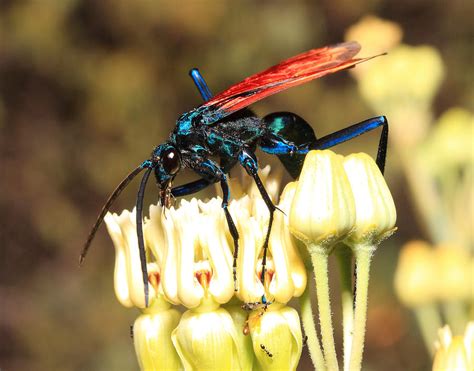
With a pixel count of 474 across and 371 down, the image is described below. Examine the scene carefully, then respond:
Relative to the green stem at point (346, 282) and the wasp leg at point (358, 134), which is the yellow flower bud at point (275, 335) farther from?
the wasp leg at point (358, 134)

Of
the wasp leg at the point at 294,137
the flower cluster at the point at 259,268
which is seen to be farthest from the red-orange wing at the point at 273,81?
the flower cluster at the point at 259,268

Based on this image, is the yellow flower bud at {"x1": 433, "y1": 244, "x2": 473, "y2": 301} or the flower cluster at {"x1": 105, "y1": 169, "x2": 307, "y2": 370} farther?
the yellow flower bud at {"x1": 433, "y1": 244, "x2": 473, "y2": 301}

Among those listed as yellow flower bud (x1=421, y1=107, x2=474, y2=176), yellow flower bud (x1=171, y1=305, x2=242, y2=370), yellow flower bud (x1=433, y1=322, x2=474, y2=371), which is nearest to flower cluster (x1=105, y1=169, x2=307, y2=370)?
yellow flower bud (x1=171, y1=305, x2=242, y2=370)

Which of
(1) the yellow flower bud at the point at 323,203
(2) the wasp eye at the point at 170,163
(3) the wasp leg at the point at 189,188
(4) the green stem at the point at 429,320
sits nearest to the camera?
(1) the yellow flower bud at the point at 323,203

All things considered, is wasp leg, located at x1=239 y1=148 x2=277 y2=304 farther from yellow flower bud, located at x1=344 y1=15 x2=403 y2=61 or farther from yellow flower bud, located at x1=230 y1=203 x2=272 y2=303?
yellow flower bud, located at x1=344 y1=15 x2=403 y2=61

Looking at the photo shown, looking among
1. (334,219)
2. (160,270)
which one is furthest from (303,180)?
(160,270)

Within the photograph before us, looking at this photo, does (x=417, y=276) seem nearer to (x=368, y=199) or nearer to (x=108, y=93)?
(x=368, y=199)

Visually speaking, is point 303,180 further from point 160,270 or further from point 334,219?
point 160,270
